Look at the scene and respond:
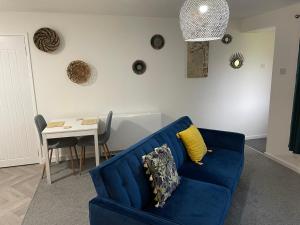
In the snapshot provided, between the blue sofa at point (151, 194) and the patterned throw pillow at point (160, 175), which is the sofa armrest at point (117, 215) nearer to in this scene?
the blue sofa at point (151, 194)

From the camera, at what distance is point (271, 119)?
3.71 metres

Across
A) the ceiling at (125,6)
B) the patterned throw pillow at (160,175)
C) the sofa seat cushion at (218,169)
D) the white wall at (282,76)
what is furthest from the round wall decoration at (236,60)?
the patterned throw pillow at (160,175)

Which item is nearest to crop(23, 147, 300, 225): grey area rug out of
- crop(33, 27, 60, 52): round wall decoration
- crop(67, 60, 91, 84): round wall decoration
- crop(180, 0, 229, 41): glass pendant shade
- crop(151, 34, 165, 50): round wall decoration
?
crop(67, 60, 91, 84): round wall decoration

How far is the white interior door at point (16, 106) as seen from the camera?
337cm

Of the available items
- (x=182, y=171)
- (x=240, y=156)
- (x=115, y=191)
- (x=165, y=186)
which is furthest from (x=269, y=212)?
(x=115, y=191)

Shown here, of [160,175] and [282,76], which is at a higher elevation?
[282,76]

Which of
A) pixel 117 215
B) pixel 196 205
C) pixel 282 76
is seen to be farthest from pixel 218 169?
pixel 282 76

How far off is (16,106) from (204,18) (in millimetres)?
3062

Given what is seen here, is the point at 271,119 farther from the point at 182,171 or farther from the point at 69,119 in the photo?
the point at 69,119

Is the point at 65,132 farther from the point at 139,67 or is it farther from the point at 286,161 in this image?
the point at 286,161

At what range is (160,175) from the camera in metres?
1.82

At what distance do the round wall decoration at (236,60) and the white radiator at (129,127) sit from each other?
1717 mm

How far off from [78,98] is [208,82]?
234cm

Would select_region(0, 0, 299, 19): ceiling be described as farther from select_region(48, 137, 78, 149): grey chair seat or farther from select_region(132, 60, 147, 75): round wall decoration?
select_region(48, 137, 78, 149): grey chair seat
